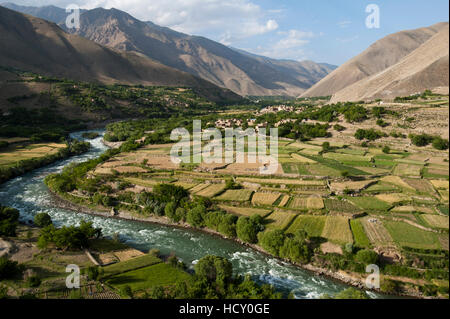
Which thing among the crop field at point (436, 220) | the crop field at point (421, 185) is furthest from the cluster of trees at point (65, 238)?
the crop field at point (421, 185)

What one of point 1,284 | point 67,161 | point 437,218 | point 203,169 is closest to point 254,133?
point 203,169

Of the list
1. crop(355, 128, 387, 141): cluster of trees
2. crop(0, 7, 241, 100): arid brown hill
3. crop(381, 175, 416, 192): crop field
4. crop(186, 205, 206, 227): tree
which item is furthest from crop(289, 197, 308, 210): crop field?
crop(0, 7, 241, 100): arid brown hill

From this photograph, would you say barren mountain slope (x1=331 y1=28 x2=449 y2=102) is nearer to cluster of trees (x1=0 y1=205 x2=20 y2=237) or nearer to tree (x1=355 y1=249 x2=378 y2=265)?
tree (x1=355 y1=249 x2=378 y2=265)

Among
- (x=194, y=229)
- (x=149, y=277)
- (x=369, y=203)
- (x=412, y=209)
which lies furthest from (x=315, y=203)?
(x=149, y=277)

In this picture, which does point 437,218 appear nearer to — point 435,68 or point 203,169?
point 203,169

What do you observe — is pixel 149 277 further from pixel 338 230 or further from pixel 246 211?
pixel 338 230

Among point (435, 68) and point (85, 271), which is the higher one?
point (435, 68)
